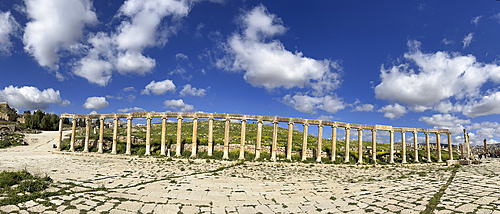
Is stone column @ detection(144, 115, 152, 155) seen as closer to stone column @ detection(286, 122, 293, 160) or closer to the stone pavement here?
the stone pavement

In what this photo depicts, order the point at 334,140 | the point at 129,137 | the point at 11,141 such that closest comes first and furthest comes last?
the point at 334,140, the point at 129,137, the point at 11,141

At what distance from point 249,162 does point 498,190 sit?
20984mm

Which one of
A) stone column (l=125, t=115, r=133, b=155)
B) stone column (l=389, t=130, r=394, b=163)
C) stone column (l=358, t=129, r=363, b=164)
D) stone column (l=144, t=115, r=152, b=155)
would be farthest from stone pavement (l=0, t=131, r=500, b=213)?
stone column (l=389, t=130, r=394, b=163)

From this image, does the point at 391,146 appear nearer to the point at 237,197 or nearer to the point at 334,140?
the point at 334,140

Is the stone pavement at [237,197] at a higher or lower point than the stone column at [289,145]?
lower

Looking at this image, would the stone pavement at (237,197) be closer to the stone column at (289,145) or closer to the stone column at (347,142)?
the stone column at (289,145)

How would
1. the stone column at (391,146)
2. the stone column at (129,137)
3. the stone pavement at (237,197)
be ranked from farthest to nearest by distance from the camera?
the stone column at (391,146) → the stone column at (129,137) → the stone pavement at (237,197)

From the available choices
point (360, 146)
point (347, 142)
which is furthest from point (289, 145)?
point (360, 146)

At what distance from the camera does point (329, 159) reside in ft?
108

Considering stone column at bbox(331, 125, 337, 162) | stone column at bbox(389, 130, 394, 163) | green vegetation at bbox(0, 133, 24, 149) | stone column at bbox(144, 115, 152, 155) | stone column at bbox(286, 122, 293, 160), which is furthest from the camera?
green vegetation at bbox(0, 133, 24, 149)

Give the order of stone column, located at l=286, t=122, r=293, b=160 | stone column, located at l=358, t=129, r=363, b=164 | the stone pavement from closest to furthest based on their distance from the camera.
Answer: the stone pavement, stone column, located at l=286, t=122, r=293, b=160, stone column, located at l=358, t=129, r=363, b=164

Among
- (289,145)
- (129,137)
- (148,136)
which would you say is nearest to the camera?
(289,145)

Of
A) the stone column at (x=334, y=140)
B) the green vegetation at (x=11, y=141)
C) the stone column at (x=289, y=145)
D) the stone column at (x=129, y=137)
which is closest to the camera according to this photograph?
the stone column at (x=289, y=145)

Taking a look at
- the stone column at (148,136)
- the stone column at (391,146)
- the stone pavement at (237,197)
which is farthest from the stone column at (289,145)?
the stone column at (148,136)
